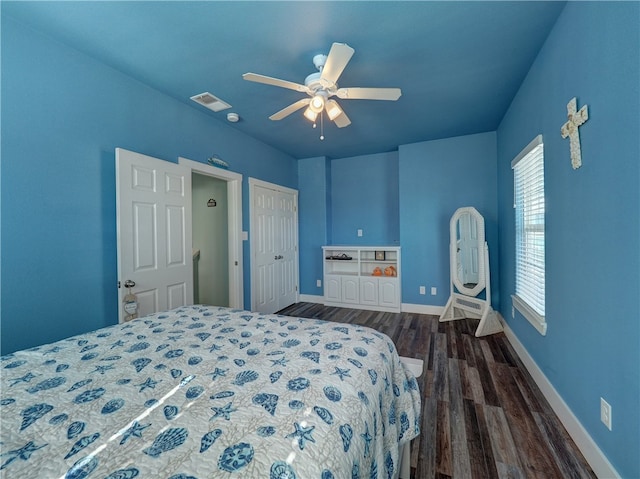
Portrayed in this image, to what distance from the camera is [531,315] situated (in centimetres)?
227

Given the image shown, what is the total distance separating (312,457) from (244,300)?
10.3 feet

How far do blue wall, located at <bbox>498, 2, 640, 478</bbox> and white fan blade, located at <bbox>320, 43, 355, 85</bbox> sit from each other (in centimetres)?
122

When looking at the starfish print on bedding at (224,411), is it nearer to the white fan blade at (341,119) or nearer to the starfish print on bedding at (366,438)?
the starfish print on bedding at (366,438)

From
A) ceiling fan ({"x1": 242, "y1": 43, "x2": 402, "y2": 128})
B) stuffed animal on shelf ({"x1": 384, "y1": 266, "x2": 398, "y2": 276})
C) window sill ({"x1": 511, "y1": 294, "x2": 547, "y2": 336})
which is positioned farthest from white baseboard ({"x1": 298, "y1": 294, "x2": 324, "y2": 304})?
ceiling fan ({"x1": 242, "y1": 43, "x2": 402, "y2": 128})

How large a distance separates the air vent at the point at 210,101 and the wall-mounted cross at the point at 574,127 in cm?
277

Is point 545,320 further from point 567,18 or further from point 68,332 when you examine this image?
point 68,332

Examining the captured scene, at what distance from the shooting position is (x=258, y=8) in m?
1.63

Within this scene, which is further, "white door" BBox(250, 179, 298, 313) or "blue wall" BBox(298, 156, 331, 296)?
"blue wall" BBox(298, 156, 331, 296)

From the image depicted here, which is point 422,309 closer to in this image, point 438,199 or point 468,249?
point 468,249

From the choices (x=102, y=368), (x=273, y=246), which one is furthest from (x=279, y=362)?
(x=273, y=246)

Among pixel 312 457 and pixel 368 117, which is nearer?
pixel 312 457

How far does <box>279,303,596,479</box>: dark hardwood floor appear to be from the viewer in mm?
1419

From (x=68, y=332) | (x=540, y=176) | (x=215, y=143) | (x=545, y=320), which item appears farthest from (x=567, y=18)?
(x=68, y=332)

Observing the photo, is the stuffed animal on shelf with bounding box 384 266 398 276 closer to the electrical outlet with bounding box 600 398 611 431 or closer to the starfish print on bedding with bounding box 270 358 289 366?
the electrical outlet with bounding box 600 398 611 431
